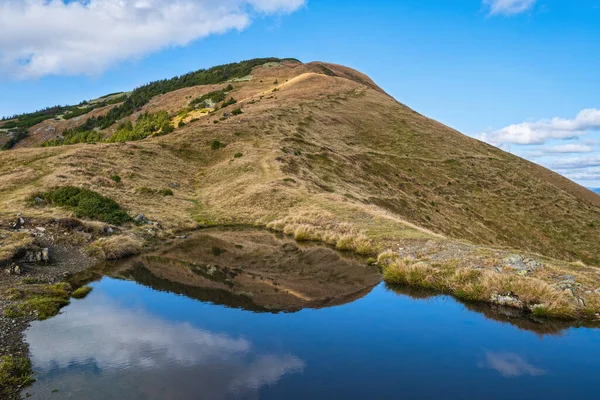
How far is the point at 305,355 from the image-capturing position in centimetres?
1238

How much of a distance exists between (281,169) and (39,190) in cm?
2431

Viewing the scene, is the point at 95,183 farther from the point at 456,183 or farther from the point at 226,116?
the point at 456,183

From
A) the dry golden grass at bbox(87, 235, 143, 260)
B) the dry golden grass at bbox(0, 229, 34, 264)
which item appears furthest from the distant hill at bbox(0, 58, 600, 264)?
the dry golden grass at bbox(0, 229, 34, 264)

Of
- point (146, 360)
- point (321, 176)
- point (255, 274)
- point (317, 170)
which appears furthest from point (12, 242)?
point (317, 170)

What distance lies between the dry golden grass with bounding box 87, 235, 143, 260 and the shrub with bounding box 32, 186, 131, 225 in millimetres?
4393

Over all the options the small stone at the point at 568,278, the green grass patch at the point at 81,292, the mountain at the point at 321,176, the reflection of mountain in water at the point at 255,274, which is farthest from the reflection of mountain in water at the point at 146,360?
the mountain at the point at 321,176

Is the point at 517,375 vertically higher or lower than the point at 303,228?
lower

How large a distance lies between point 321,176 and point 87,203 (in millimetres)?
26994

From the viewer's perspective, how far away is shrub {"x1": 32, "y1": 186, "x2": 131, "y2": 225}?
29875 millimetres

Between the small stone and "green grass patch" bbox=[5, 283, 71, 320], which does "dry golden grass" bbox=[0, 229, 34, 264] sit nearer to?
"green grass patch" bbox=[5, 283, 71, 320]

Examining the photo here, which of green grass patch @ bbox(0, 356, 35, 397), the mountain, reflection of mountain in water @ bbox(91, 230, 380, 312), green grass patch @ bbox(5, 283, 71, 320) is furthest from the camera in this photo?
the mountain

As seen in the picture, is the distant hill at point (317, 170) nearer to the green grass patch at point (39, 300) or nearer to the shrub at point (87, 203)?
the shrub at point (87, 203)

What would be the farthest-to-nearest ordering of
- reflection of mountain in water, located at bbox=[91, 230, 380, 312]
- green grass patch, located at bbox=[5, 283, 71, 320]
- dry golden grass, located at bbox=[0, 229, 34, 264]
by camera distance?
dry golden grass, located at bbox=[0, 229, 34, 264], reflection of mountain in water, located at bbox=[91, 230, 380, 312], green grass patch, located at bbox=[5, 283, 71, 320]

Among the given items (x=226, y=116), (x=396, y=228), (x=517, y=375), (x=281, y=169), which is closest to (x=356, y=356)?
(x=517, y=375)
